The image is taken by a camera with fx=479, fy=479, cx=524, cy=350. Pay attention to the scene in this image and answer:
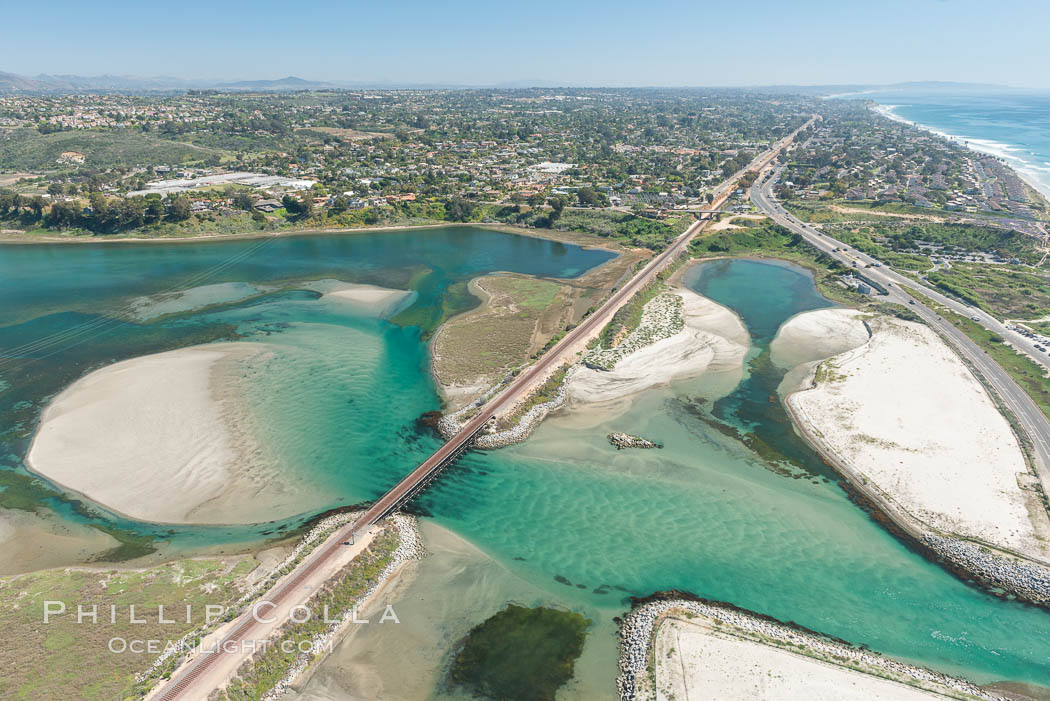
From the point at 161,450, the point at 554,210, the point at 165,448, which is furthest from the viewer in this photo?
the point at 554,210

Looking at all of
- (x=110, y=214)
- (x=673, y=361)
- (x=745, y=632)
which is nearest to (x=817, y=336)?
(x=673, y=361)

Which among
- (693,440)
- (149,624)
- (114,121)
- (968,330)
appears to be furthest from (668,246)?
(114,121)

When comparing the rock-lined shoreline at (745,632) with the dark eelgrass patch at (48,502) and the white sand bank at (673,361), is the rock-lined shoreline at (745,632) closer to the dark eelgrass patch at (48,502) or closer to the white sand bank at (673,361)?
the white sand bank at (673,361)

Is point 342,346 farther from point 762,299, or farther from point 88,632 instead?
point 762,299

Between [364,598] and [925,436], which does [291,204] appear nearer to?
[364,598]

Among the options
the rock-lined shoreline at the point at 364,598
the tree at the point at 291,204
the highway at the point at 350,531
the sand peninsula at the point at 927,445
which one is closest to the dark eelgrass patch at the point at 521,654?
the rock-lined shoreline at the point at 364,598
